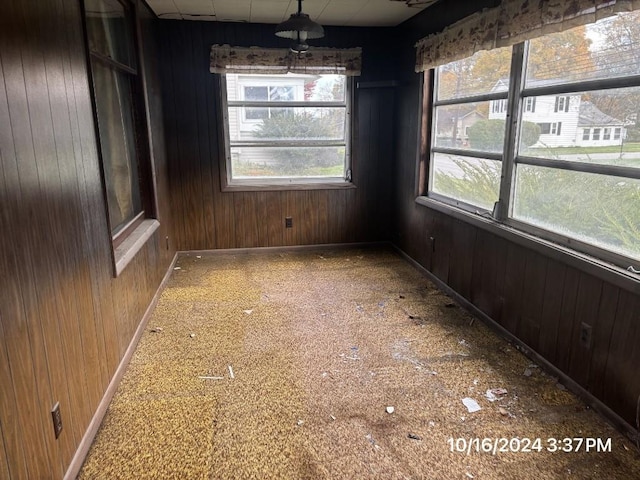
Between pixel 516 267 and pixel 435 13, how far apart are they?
228 cm

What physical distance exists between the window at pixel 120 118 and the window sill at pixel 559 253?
2.34 metres

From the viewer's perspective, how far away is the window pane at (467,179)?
3176mm

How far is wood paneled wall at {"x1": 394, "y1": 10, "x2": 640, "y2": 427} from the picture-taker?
2.03m

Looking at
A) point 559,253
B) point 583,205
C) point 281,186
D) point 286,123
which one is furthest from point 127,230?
point 583,205

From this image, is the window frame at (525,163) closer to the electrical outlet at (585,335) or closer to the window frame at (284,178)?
the electrical outlet at (585,335)

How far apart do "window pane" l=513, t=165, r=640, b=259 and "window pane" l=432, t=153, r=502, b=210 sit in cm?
29

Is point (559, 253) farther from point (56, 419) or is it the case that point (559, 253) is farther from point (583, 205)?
point (56, 419)

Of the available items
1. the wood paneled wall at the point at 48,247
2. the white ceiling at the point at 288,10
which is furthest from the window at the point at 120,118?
the white ceiling at the point at 288,10

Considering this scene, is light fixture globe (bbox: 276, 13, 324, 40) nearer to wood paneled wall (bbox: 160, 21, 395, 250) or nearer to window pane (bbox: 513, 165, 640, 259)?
wood paneled wall (bbox: 160, 21, 395, 250)

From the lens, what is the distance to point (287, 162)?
194 inches

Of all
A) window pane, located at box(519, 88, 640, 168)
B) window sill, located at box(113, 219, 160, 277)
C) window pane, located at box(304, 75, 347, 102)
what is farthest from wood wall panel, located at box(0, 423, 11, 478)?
window pane, located at box(304, 75, 347, 102)

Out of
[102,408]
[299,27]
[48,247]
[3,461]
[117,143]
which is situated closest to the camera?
[3,461]

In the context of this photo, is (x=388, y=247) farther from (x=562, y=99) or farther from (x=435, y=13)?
(x=562, y=99)

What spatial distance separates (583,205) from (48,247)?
8.16ft
